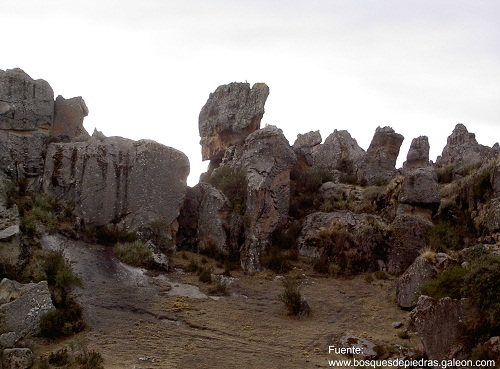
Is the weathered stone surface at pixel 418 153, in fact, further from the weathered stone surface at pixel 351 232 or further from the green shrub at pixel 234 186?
the green shrub at pixel 234 186

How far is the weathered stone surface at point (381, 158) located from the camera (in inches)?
1315

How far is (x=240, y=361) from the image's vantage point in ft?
54.4

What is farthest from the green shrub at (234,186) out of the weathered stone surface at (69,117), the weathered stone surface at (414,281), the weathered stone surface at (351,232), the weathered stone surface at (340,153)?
the weathered stone surface at (414,281)

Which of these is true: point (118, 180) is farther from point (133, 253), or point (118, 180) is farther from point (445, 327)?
point (445, 327)

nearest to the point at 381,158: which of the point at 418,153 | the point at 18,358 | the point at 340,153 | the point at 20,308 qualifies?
the point at 418,153

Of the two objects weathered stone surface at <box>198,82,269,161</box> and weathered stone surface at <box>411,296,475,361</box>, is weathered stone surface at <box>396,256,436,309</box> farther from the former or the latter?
weathered stone surface at <box>198,82,269,161</box>

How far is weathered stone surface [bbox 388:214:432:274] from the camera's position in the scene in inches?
967

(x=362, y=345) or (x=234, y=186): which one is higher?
(x=234, y=186)

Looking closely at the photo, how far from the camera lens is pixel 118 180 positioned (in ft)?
88.6

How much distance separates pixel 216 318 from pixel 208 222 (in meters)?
7.75

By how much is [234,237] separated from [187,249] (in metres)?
2.17

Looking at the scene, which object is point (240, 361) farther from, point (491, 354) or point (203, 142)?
point (203, 142)

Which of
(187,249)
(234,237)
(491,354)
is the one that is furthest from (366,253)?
(491,354)

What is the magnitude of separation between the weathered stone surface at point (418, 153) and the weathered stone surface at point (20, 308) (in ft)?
76.9
